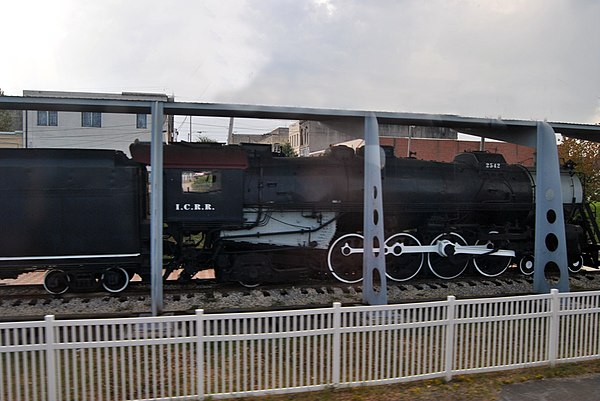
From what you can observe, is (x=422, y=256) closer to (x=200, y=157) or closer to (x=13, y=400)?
(x=200, y=157)

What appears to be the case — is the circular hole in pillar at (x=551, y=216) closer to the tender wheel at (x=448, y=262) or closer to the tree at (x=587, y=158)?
the tender wheel at (x=448, y=262)

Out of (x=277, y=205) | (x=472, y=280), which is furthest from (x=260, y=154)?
(x=472, y=280)

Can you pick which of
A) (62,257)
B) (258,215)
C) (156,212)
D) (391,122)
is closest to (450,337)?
(391,122)

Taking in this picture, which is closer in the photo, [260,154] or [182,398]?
[182,398]

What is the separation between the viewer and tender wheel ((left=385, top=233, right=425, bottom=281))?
32.3ft

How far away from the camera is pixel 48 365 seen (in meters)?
3.91

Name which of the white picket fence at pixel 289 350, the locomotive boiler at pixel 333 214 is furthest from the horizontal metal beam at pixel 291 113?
the white picket fence at pixel 289 350

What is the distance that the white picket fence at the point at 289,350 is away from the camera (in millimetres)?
4000

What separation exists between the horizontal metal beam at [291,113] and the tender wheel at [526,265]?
2.94 m

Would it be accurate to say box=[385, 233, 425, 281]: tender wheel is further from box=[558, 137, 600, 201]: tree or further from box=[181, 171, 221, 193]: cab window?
box=[558, 137, 600, 201]: tree

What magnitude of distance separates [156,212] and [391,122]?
4403mm

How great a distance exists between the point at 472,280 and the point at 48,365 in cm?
854

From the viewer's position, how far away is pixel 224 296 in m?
8.41

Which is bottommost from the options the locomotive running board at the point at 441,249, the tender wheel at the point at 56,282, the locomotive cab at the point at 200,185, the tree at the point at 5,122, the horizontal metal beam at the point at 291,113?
the tender wheel at the point at 56,282
